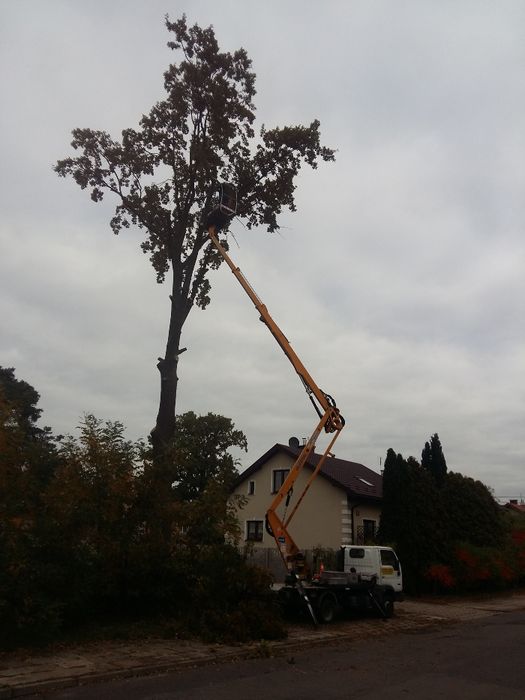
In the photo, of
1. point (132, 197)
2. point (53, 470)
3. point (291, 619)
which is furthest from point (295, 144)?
point (291, 619)

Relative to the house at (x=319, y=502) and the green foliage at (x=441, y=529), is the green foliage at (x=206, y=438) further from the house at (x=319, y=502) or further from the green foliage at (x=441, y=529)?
the green foliage at (x=441, y=529)

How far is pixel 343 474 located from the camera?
3028 cm

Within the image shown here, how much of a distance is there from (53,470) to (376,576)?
9.98 meters

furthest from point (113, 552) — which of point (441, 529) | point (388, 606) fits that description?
point (441, 529)

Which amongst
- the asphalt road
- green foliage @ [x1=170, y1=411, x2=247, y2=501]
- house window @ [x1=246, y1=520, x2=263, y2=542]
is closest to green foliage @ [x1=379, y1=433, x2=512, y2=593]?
house window @ [x1=246, y1=520, x2=263, y2=542]

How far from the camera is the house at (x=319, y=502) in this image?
27422mm

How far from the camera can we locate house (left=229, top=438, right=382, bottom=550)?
27.4 m

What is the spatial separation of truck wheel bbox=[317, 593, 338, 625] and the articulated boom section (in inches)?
45.3

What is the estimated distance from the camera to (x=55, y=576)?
11.3m

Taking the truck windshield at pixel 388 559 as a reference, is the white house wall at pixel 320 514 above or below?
above

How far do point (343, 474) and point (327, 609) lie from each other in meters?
14.7

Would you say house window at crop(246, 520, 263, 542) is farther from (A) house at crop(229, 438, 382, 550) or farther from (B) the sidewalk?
(B) the sidewalk

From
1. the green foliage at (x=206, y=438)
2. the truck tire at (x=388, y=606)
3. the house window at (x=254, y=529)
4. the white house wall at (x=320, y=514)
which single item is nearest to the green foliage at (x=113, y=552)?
the truck tire at (x=388, y=606)

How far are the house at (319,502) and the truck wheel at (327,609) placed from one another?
29.7 ft
